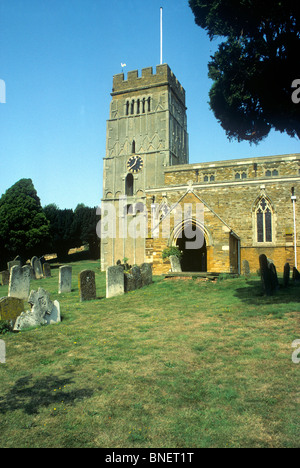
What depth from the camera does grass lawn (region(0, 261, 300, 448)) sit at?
345 centimetres

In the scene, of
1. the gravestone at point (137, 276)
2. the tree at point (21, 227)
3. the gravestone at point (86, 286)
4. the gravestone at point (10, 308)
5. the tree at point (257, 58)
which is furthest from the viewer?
the tree at point (21, 227)

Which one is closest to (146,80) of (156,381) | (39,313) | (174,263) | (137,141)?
(137,141)

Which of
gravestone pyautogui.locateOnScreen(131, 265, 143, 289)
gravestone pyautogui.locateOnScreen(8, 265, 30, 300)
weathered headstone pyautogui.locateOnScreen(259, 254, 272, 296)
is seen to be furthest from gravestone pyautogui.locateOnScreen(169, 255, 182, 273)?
gravestone pyautogui.locateOnScreen(8, 265, 30, 300)

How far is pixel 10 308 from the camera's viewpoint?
7832 mm

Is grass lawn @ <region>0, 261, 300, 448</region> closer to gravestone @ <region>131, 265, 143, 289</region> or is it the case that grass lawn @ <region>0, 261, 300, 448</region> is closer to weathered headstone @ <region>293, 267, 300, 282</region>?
gravestone @ <region>131, 265, 143, 289</region>

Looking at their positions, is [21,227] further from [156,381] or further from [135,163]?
[156,381]

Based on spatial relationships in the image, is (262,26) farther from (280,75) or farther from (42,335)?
(42,335)

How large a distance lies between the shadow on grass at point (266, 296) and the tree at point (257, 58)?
28.0ft

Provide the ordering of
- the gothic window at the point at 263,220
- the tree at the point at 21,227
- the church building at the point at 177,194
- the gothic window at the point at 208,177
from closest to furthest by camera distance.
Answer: the church building at the point at 177,194 < the gothic window at the point at 263,220 < the gothic window at the point at 208,177 < the tree at the point at 21,227

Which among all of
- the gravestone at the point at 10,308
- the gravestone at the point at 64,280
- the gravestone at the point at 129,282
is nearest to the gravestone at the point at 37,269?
the gravestone at the point at 64,280

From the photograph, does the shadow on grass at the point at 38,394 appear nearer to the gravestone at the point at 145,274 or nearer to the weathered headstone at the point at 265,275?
the weathered headstone at the point at 265,275

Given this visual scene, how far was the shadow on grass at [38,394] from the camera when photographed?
4.11 m

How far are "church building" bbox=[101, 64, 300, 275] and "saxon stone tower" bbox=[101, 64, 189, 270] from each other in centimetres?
12
